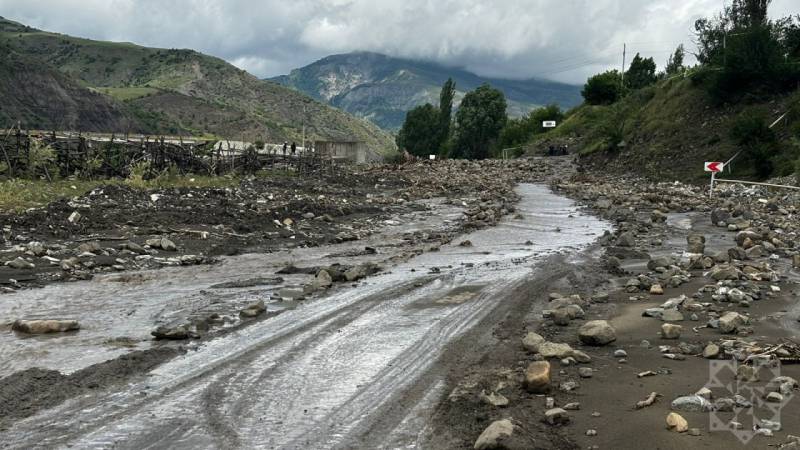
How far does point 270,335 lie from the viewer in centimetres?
787

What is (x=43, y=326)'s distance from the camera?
8016 mm

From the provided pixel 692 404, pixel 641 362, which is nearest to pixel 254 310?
pixel 641 362

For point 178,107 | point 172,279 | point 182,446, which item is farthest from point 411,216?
point 178,107

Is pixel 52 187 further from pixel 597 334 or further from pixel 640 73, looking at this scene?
pixel 640 73

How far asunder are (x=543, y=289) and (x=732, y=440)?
6.03 m

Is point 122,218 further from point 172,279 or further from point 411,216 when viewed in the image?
point 411,216

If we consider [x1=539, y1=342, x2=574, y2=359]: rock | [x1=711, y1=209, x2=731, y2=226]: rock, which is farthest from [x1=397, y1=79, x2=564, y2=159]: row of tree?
[x1=539, y1=342, x2=574, y2=359]: rock

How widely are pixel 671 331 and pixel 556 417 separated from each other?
8.69 ft

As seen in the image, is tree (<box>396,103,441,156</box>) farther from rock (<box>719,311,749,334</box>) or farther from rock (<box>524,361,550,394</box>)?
rock (<box>524,361,550,394</box>)

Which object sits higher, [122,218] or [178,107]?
[178,107]

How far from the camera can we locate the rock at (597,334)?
693 cm

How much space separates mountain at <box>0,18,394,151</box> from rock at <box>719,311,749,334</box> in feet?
340

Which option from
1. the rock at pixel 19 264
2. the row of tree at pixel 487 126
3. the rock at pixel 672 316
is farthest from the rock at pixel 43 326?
the row of tree at pixel 487 126

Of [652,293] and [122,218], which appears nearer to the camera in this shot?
[652,293]
